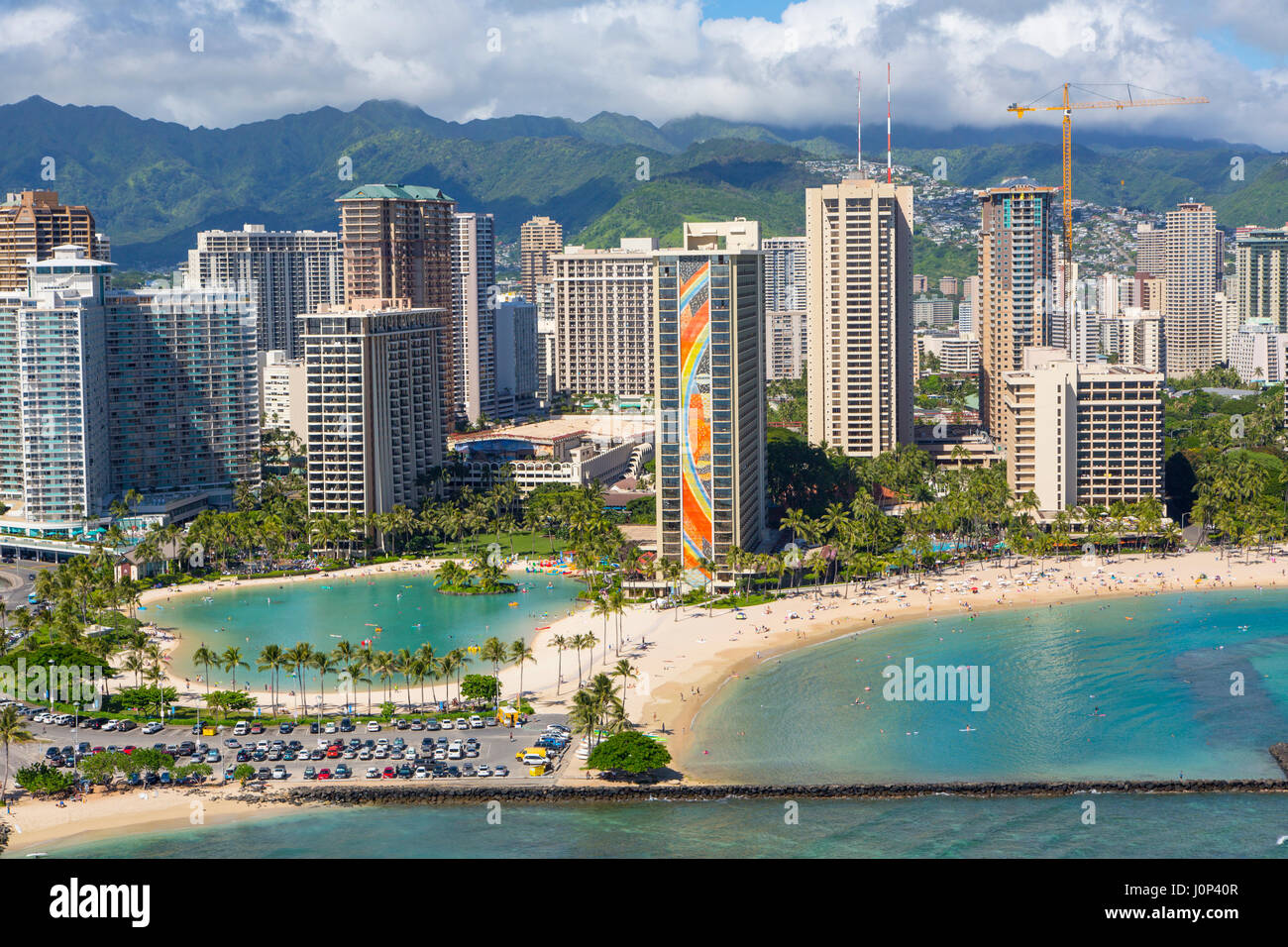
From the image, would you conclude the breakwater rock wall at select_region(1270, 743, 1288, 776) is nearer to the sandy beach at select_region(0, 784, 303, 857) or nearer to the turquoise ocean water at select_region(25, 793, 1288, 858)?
the turquoise ocean water at select_region(25, 793, 1288, 858)

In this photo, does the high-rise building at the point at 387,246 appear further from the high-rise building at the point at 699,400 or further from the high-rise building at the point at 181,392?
the high-rise building at the point at 699,400

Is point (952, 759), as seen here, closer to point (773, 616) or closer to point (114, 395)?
point (773, 616)

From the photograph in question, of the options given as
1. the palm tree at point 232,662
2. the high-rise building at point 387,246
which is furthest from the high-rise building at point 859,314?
the palm tree at point 232,662

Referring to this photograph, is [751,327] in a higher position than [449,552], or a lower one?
higher

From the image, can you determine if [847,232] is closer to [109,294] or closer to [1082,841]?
[109,294]

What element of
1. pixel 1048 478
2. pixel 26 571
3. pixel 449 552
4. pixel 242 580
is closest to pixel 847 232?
pixel 1048 478

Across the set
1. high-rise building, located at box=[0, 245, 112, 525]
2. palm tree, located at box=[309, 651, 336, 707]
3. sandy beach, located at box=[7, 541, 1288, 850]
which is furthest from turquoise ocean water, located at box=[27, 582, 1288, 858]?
high-rise building, located at box=[0, 245, 112, 525]
